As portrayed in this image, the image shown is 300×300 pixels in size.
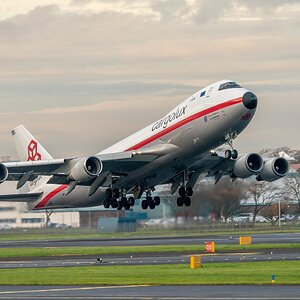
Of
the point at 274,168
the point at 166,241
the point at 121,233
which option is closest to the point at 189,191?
the point at 274,168

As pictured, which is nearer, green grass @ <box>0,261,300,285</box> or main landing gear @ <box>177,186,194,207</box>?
green grass @ <box>0,261,300,285</box>

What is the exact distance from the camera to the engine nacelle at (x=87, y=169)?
7188 cm

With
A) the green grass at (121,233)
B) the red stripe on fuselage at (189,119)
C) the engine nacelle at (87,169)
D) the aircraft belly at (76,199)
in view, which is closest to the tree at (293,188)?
the green grass at (121,233)

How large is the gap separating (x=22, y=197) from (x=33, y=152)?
4.30 meters

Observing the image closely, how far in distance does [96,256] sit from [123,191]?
565 centimetres

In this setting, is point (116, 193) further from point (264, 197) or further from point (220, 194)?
point (264, 197)

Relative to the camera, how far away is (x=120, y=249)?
8419 centimetres

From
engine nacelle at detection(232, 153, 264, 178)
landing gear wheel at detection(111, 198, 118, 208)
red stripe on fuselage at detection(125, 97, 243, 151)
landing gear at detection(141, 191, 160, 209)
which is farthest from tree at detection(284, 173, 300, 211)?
red stripe on fuselage at detection(125, 97, 243, 151)

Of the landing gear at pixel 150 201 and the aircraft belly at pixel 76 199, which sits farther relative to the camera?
the aircraft belly at pixel 76 199

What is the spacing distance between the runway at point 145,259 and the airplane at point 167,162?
5872 millimetres

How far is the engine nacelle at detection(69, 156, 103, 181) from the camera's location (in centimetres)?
7188

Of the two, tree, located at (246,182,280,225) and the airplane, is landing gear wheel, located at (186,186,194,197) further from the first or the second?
tree, located at (246,182,280,225)

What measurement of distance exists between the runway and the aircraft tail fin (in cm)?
1660

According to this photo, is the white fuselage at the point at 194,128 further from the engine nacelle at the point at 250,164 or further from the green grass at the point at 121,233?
the green grass at the point at 121,233
